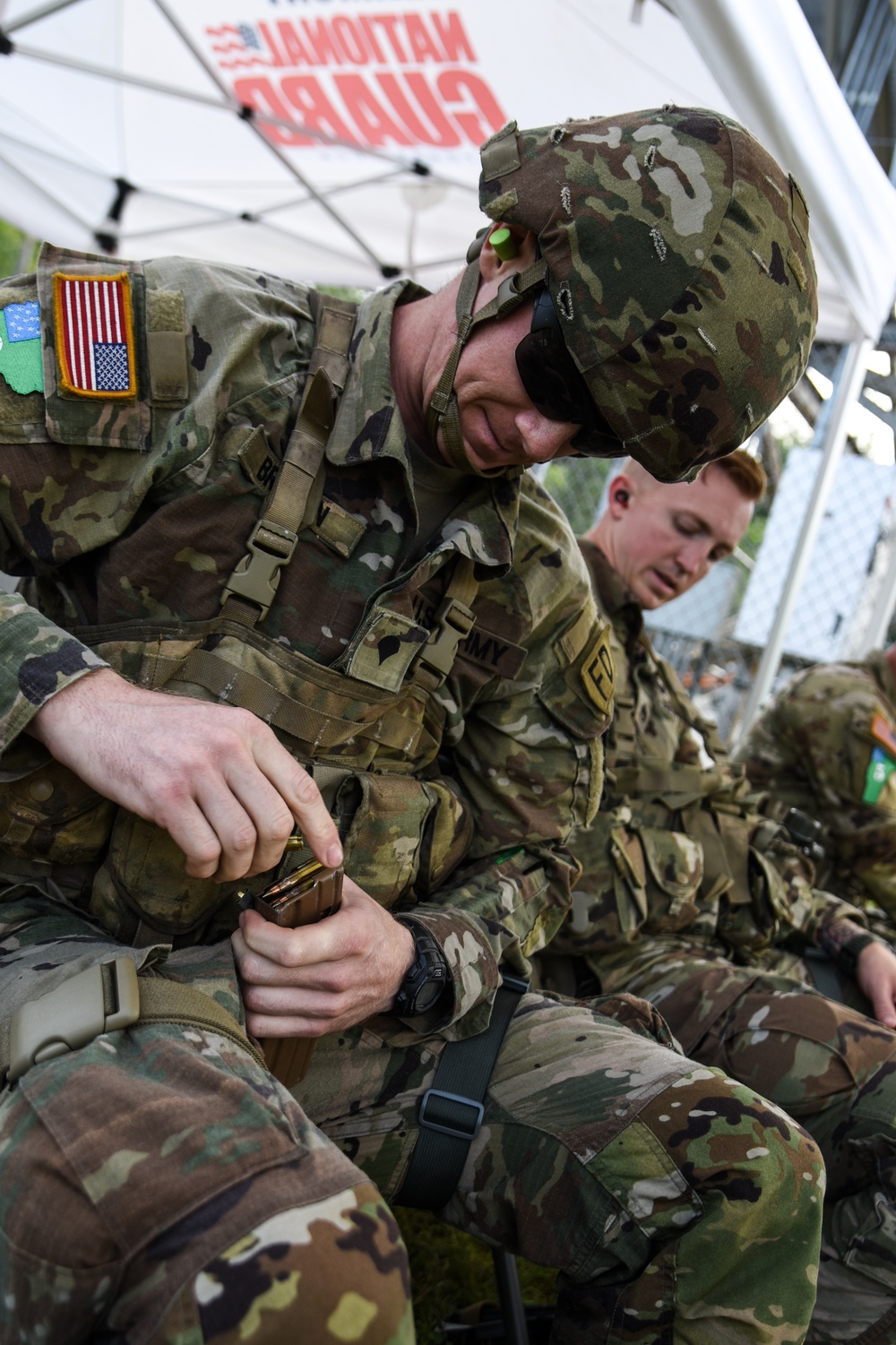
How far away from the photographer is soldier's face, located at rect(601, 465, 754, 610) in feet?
9.87

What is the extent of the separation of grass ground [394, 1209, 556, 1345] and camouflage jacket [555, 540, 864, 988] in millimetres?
680

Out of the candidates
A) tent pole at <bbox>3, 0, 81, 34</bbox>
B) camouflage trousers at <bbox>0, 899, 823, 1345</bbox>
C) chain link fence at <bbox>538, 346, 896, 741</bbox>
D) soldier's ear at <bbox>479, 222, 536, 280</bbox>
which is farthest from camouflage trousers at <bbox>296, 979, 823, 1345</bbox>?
tent pole at <bbox>3, 0, 81, 34</bbox>

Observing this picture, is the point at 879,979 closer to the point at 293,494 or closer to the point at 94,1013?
the point at 293,494

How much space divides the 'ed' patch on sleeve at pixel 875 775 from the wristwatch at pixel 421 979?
237cm

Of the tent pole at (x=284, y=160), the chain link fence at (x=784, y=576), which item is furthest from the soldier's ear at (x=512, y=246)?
the chain link fence at (x=784, y=576)

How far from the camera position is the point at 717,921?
2992mm

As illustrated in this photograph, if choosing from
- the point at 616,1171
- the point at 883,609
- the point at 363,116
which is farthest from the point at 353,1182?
the point at 883,609

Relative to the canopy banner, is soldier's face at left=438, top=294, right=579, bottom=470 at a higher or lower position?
lower

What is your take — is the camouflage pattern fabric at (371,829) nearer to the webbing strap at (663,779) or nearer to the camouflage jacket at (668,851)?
the camouflage jacket at (668,851)

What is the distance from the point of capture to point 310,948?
1.31m

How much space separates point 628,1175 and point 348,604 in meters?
0.93

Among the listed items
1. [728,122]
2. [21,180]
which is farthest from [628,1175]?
[21,180]

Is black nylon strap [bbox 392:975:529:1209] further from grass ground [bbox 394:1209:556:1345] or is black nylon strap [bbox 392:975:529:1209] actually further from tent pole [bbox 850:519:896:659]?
tent pole [bbox 850:519:896:659]

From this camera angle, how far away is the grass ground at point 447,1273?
2104mm
